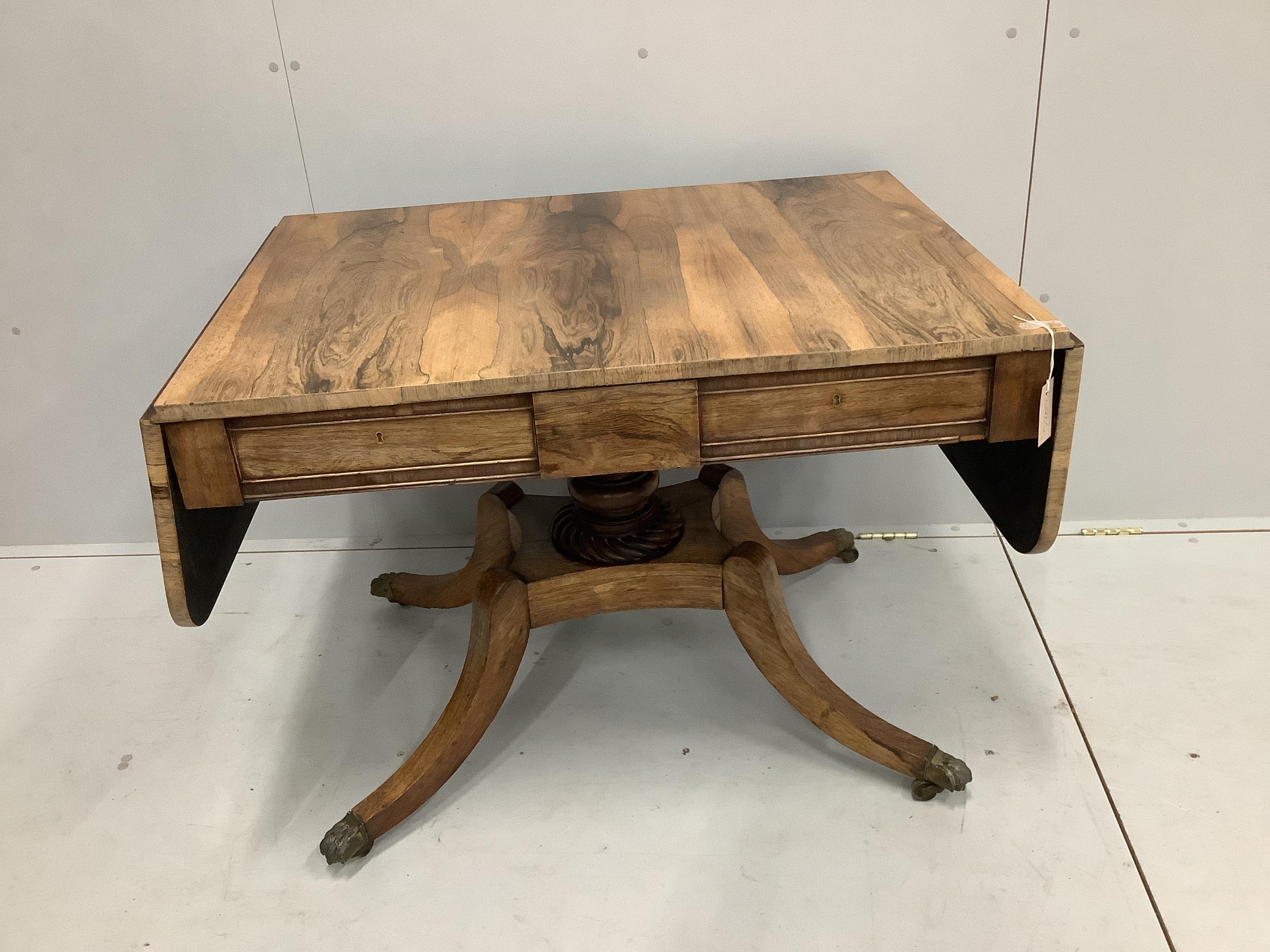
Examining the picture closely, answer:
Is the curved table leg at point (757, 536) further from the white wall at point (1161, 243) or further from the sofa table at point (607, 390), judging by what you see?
the white wall at point (1161, 243)

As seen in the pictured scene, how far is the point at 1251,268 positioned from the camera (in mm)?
1999

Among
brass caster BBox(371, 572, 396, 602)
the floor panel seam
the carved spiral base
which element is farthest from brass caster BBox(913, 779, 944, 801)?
brass caster BBox(371, 572, 396, 602)

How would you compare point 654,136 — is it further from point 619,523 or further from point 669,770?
Answer: point 669,770

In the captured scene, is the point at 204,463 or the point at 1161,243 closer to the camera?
the point at 204,463

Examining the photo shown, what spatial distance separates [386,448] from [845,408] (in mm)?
543

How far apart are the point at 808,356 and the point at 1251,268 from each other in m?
1.31

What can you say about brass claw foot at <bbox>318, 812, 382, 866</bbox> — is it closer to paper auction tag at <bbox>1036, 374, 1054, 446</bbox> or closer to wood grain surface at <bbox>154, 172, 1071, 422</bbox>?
wood grain surface at <bbox>154, 172, 1071, 422</bbox>

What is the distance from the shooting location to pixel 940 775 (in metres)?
1.52

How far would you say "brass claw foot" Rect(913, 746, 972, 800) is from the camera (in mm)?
1519

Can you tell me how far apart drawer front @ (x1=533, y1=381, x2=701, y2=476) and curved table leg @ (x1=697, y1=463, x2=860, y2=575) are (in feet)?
1.56

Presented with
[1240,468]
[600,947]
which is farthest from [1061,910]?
[1240,468]

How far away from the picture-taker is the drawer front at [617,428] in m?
1.20

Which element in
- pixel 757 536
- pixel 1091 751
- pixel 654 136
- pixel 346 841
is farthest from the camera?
pixel 654 136

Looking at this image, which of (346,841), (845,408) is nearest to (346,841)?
(346,841)
